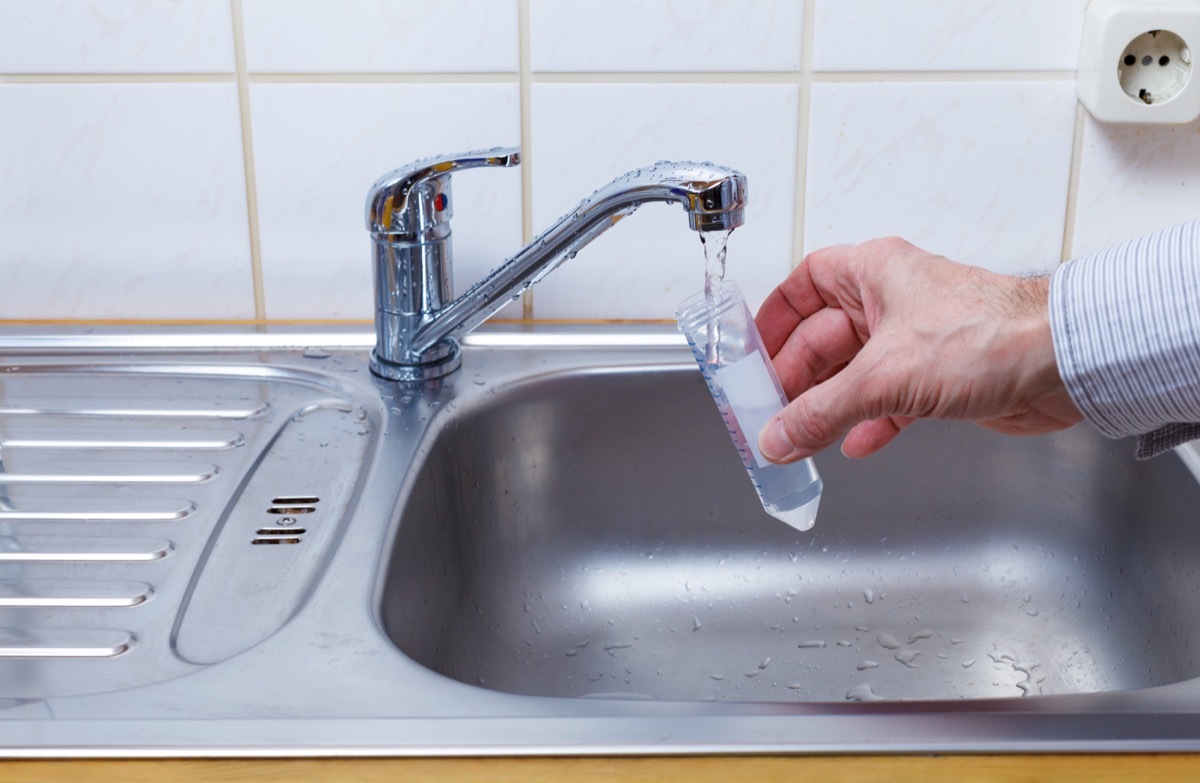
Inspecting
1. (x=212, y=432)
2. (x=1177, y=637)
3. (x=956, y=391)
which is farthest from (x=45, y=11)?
(x=1177, y=637)

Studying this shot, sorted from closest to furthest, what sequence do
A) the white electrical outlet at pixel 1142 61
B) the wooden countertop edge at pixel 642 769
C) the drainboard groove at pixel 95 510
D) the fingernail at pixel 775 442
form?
the wooden countertop edge at pixel 642 769 < the fingernail at pixel 775 442 < the drainboard groove at pixel 95 510 < the white electrical outlet at pixel 1142 61

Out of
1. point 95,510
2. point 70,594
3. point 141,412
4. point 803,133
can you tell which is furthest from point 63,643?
point 803,133

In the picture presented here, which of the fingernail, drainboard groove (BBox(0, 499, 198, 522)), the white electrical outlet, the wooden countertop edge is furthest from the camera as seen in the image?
the white electrical outlet

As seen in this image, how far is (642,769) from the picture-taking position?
1.68ft

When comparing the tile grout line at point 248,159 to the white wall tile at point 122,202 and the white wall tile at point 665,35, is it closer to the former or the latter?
the white wall tile at point 122,202

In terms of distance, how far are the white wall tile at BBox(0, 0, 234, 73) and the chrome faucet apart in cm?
20

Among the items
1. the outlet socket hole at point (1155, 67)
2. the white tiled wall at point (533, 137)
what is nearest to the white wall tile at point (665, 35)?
the white tiled wall at point (533, 137)

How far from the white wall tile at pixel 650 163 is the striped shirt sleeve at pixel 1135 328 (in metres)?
0.39

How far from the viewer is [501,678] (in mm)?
820

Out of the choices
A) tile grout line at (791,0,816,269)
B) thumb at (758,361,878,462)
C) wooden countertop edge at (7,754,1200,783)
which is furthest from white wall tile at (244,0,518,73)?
wooden countertop edge at (7,754,1200,783)

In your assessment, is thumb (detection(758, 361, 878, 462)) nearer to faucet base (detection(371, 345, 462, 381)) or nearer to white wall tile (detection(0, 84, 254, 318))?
faucet base (detection(371, 345, 462, 381))

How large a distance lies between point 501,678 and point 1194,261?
1.62ft

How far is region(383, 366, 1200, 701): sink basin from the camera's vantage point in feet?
2.71

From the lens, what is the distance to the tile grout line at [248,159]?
92 cm
